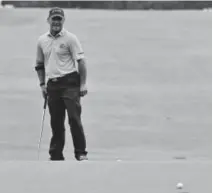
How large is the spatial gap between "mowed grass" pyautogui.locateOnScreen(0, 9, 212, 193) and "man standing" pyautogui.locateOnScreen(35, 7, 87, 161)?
1130mm

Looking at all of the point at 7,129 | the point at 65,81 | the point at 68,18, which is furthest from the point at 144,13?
the point at 65,81

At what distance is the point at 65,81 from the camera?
384 inches

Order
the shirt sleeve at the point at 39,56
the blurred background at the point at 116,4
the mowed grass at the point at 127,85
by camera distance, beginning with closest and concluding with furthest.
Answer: the shirt sleeve at the point at 39,56, the mowed grass at the point at 127,85, the blurred background at the point at 116,4

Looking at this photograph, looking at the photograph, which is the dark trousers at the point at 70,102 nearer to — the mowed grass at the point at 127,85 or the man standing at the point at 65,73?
the man standing at the point at 65,73

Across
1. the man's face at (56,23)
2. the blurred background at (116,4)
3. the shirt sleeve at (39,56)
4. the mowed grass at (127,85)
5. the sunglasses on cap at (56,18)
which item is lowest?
the mowed grass at (127,85)

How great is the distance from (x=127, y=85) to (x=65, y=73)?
149 inches

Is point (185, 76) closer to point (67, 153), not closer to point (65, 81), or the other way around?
point (67, 153)

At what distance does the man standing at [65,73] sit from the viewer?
31.8 feet

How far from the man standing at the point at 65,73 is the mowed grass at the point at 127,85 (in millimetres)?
1130

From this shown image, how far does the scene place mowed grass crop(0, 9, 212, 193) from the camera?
11653 mm

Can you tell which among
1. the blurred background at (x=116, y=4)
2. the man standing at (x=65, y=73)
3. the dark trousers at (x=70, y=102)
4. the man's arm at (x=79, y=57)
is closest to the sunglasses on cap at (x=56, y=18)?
the man standing at (x=65, y=73)

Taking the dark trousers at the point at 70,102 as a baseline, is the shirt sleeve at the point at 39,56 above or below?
above

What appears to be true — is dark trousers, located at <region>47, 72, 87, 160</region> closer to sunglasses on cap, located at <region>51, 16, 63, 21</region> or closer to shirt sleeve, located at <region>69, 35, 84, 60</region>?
shirt sleeve, located at <region>69, 35, 84, 60</region>

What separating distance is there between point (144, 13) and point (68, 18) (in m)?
1.38
